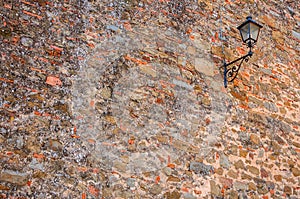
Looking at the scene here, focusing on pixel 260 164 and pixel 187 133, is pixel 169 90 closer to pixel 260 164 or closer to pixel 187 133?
pixel 187 133

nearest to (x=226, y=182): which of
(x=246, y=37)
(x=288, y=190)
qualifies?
(x=288, y=190)

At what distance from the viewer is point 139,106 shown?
4090mm

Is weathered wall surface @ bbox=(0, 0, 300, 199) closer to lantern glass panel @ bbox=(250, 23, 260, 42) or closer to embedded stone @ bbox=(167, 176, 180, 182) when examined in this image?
embedded stone @ bbox=(167, 176, 180, 182)

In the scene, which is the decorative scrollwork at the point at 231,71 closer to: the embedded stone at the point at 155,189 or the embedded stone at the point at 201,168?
the embedded stone at the point at 201,168

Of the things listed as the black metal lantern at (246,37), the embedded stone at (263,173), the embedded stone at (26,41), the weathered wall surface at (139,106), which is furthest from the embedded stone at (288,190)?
the embedded stone at (26,41)

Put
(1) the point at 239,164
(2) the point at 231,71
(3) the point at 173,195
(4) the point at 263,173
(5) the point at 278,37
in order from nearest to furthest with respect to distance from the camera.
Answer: (3) the point at 173,195, (1) the point at 239,164, (4) the point at 263,173, (2) the point at 231,71, (5) the point at 278,37

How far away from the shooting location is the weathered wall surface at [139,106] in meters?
3.48

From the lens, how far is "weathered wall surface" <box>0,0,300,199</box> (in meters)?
3.48

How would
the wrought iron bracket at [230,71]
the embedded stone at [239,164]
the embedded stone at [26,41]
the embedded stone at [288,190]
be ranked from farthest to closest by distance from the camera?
the wrought iron bracket at [230,71]
the embedded stone at [288,190]
the embedded stone at [239,164]
the embedded stone at [26,41]

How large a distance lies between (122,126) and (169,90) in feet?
2.58

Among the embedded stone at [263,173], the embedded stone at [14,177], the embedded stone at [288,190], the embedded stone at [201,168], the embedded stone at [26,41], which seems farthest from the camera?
the embedded stone at [288,190]

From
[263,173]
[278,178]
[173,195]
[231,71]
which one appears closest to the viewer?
[173,195]

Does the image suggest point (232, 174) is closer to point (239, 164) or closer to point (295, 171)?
point (239, 164)

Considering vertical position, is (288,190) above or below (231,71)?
below
